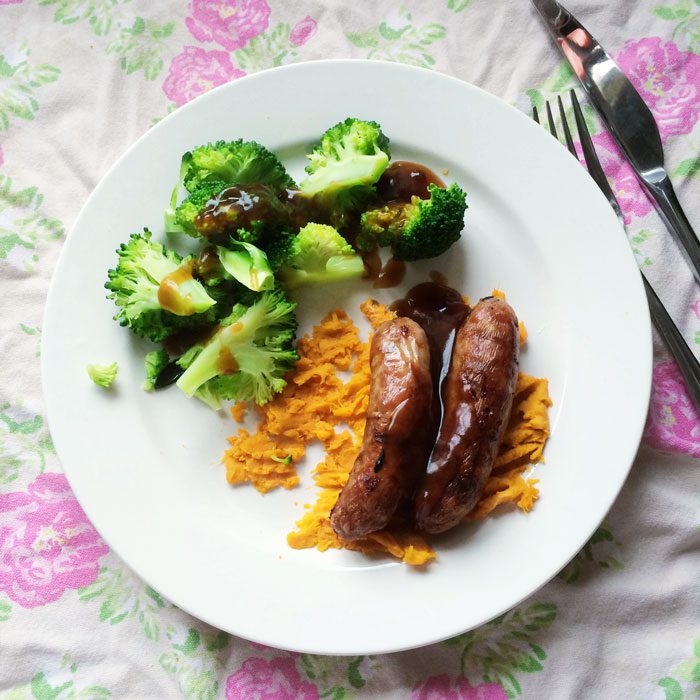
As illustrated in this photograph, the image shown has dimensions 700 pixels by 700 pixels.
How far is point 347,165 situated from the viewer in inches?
135

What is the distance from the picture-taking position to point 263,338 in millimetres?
3473

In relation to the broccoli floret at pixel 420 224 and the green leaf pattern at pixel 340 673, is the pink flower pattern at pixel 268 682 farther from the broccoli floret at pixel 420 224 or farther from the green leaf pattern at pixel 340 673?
the broccoli floret at pixel 420 224

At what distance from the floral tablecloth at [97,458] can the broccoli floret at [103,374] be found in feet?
1.87

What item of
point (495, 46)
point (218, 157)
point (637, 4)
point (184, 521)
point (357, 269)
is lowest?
point (184, 521)

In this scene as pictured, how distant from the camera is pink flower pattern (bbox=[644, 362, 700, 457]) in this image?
3.57 metres

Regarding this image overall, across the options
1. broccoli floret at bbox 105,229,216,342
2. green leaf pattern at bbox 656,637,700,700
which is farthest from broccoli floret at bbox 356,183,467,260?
green leaf pattern at bbox 656,637,700,700

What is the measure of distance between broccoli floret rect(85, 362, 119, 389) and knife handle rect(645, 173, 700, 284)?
9.41ft

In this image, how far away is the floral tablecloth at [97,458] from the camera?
11.6 ft

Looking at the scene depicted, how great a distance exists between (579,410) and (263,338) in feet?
5.06

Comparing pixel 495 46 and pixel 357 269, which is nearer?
pixel 357 269

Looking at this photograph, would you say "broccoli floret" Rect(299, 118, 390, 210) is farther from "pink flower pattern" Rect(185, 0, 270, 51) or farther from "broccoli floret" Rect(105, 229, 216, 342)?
"pink flower pattern" Rect(185, 0, 270, 51)

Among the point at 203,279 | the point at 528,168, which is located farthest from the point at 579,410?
the point at 203,279

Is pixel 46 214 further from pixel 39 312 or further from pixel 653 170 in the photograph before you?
pixel 653 170

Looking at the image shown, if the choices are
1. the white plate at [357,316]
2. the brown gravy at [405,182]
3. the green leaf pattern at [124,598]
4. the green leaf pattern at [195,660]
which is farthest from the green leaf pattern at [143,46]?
the green leaf pattern at [195,660]
